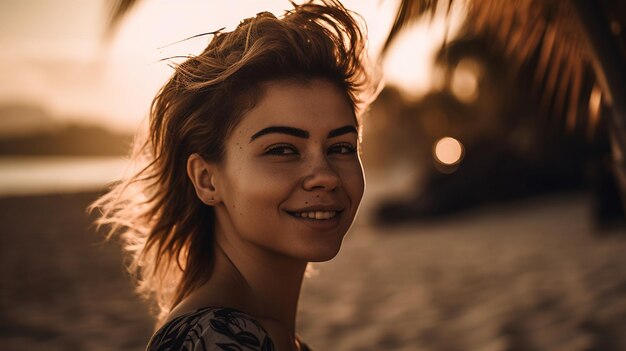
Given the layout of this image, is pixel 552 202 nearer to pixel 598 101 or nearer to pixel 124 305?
pixel 124 305

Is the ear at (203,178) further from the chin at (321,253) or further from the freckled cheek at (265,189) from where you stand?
the chin at (321,253)

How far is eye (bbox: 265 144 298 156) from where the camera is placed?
1.52 metres

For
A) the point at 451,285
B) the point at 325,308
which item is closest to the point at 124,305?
the point at 325,308

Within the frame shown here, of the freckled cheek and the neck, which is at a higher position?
the freckled cheek

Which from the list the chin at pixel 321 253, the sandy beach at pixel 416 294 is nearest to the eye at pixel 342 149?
the chin at pixel 321 253

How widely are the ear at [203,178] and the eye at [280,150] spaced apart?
19 centimetres

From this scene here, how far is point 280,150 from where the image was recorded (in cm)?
153

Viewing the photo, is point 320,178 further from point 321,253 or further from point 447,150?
point 447,150

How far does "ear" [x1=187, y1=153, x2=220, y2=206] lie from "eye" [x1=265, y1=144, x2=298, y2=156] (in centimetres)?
19

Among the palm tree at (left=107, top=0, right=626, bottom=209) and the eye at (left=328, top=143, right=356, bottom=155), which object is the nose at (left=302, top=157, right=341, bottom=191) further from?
the palm tree at (left=107, top=0, right=626, bottom=209)

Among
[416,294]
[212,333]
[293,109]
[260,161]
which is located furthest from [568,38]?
[416,294]

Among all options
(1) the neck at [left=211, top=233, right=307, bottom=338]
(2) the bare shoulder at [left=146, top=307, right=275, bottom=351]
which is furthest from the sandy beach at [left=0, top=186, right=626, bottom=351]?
(2) the bare shoulder at [left=146, top=307, right=275, bottom=351]

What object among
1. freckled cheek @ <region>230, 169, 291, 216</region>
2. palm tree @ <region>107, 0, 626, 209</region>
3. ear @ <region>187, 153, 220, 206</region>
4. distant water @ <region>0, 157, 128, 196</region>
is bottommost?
freckled cheek @ <region>230, 169, 291, 216</region>

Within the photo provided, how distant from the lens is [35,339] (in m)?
4.91
